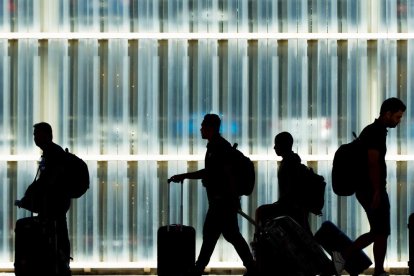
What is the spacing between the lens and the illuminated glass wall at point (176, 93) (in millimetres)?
13711

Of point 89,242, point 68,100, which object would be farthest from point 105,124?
point 89,242

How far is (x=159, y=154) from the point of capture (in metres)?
13.7

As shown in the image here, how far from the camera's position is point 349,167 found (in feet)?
37.5

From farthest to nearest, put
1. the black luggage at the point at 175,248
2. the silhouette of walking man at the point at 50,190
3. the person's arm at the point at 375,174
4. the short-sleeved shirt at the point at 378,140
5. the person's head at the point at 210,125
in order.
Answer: the person's head at the point at 210,125 → the black luggage at the point at 175,248 → the silhouette of walking man at the point at 50,190 → the short-sleeved shirt at the point at 378,140 → the person's arm at the point at 375,174

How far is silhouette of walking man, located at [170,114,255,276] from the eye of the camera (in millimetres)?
11984

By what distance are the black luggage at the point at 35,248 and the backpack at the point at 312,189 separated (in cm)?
254

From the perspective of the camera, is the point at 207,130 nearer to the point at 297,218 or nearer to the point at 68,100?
the point at 297,218

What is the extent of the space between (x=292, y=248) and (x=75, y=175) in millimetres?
2412

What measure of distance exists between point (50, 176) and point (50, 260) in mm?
851

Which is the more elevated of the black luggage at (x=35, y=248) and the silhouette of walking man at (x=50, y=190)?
the silhouette of walking man at (x=50, y=190)

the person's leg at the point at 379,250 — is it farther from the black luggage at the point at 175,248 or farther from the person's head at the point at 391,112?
the black luggage at the point at 175,248

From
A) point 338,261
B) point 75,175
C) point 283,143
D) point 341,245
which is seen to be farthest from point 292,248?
point 75,175

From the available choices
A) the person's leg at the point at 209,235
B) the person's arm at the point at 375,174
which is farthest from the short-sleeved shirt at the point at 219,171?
the person's arm at the point at 375,174

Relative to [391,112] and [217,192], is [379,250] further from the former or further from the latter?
[217,192]
